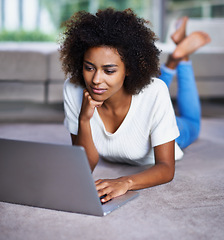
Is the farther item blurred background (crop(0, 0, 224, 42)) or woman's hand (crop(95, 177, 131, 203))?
blurred background (crop(0, 0, 224, 42))

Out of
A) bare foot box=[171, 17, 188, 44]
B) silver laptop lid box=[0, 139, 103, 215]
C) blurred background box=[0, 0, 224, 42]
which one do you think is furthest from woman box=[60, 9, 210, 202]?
blurred background box=[0, 0, 224, 42]

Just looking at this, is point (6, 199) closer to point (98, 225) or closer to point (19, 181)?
point (19, 181)

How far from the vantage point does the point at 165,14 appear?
5.32 meters

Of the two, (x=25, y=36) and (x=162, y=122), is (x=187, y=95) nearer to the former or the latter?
(x=162, y=122)

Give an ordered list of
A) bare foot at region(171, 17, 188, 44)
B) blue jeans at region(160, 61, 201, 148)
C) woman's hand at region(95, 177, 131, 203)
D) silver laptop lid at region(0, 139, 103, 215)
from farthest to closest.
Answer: bare foot at region(171, 17, 188, 44), blue jeans at region(160, 61, 201, 148), woman's hand at region(95, 177, 131, 203), silver laptop lid at region(0, 139, 103, 215)

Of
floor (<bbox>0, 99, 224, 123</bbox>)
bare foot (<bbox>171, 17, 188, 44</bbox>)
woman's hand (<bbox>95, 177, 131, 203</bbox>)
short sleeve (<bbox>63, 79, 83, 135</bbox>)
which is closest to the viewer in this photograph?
woman's hand (<bbox>95, 177, 131, 203</bbox>)

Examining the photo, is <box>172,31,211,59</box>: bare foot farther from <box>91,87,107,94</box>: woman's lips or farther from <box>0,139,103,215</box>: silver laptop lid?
<box>0,139,103,215</box>: silver laptop lid

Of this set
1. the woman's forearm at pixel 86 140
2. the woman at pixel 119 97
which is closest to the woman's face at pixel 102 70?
the woman at pixel 119 97

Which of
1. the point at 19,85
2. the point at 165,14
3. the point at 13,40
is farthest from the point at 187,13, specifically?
the point at 19,85

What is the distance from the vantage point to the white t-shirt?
1.57m

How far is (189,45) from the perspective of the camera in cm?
246

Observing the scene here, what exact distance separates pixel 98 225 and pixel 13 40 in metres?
4.61

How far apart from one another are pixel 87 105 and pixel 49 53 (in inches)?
66.3

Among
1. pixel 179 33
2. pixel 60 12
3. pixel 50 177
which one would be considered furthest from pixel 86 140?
pixel 60 12
